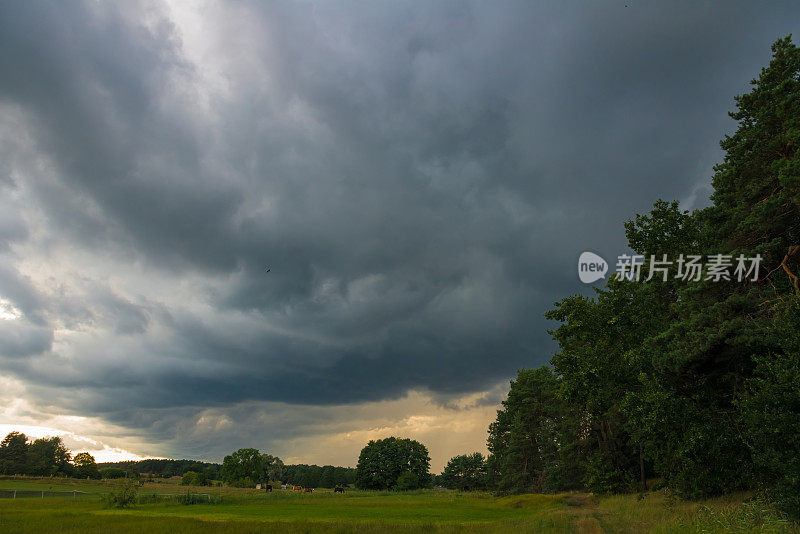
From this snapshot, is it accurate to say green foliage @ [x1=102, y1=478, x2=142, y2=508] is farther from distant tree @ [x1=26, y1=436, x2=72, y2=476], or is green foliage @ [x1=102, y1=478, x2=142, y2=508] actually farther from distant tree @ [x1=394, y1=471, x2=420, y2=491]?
distant tree @ [x1=26, y1=436, x2=72, y2=476]

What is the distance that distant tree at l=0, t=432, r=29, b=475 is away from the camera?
137m

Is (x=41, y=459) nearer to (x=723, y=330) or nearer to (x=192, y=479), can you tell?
(x=192, y=479)

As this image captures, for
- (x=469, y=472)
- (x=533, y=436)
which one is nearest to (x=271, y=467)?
(x=469, y=472)

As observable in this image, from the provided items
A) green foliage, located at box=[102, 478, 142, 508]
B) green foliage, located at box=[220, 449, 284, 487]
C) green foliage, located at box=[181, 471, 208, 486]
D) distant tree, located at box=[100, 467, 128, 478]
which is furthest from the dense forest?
distant tree, located at box=[100, 467, 128, 478]

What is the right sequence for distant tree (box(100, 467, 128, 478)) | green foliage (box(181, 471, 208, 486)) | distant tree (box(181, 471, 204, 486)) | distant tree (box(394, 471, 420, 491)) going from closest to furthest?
distant tree (box(394, 471, 420, 491))
distant tree (box(100, 467, 128, 478))
distant tree (box(181, 471, 204, 486))
green foliage (box(181, 471, 208, 486))

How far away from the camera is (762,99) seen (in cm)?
2839

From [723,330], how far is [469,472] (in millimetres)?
124198

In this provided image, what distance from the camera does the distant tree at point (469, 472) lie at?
129875 mm

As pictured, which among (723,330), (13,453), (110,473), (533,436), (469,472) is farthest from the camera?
(110,473)

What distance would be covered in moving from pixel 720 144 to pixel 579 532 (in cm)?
2781

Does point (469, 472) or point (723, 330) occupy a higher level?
point (723, 330)

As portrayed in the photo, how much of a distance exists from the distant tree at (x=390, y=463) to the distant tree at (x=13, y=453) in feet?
357

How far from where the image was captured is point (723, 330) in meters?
22.3

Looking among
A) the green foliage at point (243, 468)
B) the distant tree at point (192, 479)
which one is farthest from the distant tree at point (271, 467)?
the distant tree at point (192, 479)
